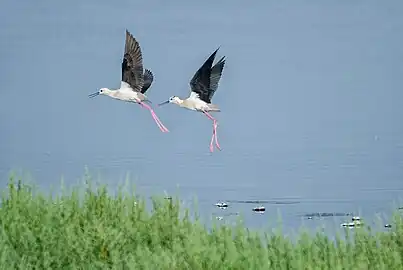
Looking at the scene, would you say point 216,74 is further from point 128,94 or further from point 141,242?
point 141,242

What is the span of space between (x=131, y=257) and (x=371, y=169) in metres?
3.83

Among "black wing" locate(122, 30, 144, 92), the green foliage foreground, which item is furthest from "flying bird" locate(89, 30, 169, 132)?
the green foliage foreground

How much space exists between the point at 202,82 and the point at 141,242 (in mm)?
2269

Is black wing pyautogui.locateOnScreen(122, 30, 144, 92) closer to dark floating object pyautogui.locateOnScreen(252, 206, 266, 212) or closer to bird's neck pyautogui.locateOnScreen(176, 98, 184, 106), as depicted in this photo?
bird's neck pyautogui.locateOnScreen(176, 98, 184, 106)

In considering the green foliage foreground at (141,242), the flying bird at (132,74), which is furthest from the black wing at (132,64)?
the green foliage foreground at (141,242)

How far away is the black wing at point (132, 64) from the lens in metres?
7.41

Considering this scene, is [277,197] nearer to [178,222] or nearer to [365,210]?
[365,210]

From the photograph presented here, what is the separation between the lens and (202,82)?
24.5ft

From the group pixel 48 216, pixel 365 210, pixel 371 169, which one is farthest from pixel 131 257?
pixel 371 169

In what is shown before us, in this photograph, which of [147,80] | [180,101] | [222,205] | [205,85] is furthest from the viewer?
[147,80]

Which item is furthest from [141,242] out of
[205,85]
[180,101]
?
[180,101]

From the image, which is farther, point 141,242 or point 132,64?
point 132,64

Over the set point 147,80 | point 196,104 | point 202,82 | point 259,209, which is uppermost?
point 147,80

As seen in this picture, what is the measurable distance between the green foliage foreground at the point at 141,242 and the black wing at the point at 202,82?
1.75m
